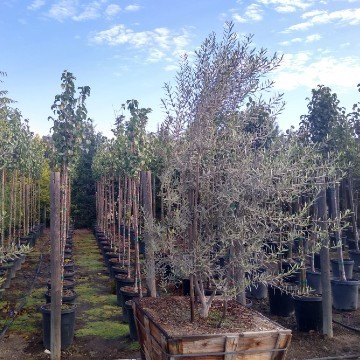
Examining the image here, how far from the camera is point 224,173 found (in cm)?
453

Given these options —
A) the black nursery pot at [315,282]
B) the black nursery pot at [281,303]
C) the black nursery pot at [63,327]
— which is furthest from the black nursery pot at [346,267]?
the black nursery pot at [63,327]

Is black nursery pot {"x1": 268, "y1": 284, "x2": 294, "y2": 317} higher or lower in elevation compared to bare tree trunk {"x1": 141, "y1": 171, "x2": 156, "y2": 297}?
lower

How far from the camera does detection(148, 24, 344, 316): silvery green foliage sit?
421 cm

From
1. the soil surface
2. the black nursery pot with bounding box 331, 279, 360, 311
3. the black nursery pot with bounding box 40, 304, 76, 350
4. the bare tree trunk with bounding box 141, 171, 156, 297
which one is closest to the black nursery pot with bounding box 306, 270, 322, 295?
the black nursery pot with bounding box 331, 279, 360, 311

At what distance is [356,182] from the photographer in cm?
1391

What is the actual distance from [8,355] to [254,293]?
4750 mm

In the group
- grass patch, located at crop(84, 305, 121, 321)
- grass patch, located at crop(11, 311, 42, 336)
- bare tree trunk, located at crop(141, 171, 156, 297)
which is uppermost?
bare tree trunk, located at crop(141, 171, 156, 297)

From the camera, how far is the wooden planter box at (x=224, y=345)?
3.92m

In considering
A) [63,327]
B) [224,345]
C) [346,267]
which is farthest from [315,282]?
[224,345]

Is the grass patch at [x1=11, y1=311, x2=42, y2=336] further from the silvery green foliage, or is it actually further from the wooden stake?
the silvery green foliage

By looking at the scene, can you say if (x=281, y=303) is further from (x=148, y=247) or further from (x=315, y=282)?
(x=148, y=247)

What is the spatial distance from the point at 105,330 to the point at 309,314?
10.2 feet

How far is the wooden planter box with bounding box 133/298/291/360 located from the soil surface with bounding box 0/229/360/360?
1.80 meters

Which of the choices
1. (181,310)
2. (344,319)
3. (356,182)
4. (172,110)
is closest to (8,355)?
(181,310)
